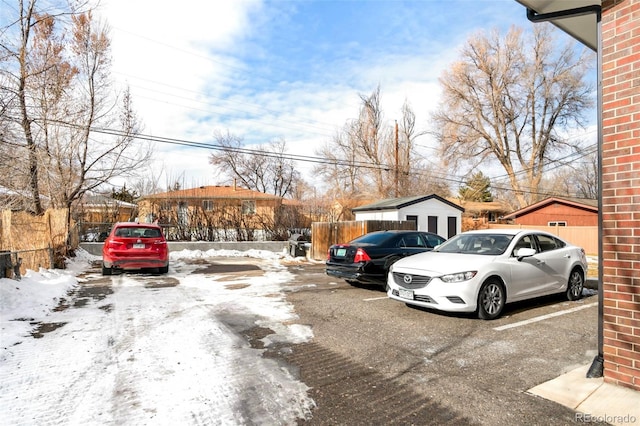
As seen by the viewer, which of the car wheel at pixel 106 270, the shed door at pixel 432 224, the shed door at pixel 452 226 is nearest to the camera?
the car wheel at pixel 106 270

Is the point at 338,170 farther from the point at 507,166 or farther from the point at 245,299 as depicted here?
the point at 245,299

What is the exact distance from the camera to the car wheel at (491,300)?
5.82 m

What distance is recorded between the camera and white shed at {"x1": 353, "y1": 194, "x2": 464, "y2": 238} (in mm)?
21234

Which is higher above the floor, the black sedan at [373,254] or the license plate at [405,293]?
the black sedan at [373,254]

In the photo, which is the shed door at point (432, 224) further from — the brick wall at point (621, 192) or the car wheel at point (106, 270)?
the brick wall at point (621, 192)

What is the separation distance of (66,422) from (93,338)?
234cm

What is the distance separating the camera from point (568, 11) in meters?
4.12

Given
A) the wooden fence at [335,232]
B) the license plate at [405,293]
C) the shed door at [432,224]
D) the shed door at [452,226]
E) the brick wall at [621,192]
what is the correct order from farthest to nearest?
the shed door at [452,226], the shed door at [432,224], the wooden fence at [335,232], the license plate at [405,293], the brick wall at [621,192]

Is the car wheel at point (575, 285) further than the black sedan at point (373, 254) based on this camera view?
No

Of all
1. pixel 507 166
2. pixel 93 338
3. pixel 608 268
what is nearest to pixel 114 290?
pixel 93 338

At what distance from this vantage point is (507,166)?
3741 centimetres

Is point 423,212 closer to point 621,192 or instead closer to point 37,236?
point 37,236

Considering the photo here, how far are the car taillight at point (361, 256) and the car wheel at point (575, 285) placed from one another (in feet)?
12.9
